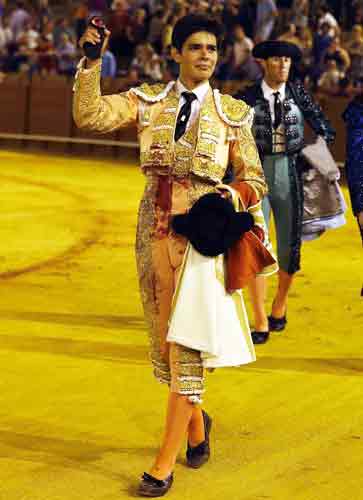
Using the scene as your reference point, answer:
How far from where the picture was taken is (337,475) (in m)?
4.51

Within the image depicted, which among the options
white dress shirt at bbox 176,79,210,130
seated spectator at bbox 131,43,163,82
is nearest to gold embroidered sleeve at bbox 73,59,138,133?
white dress shirt at bbox 176,79,210,130

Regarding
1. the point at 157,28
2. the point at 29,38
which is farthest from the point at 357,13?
the point at 29,38

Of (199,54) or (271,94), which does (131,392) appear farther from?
(271,94)

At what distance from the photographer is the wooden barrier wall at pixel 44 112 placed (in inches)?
733

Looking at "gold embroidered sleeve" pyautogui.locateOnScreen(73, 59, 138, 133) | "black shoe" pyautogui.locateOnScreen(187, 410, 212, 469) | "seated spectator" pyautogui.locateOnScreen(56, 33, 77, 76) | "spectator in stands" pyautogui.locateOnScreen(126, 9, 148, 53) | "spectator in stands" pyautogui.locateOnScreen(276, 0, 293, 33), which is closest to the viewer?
"gold embroidered sleeve" pyautogui.locateOnScreen(73, 59, 138, 133)

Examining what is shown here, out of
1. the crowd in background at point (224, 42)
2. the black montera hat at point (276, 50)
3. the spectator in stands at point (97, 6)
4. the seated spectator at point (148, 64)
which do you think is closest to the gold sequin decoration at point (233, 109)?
the black montera hat at point (276, 50)

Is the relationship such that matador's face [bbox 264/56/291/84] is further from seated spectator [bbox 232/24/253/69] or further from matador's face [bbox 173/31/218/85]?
seated spectator [bbox 232/24/253/69]

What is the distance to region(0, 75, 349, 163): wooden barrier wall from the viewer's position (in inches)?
733

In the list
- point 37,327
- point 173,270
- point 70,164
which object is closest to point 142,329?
point 37,327

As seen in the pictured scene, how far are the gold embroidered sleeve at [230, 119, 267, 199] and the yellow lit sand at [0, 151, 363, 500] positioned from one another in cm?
98

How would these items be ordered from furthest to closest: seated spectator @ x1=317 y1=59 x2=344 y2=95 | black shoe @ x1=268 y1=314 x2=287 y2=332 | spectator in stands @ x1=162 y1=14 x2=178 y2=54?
spectator in stands @ x1=162 y1=14 x2=178 y2=54, seated spectator @ x1=317 y1=59 x2=344 y2=95, black shoe @ x1=268 y1=314 x2=287 y2=332

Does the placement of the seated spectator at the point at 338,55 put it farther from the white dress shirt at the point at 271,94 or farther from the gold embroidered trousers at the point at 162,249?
the gold embroidered trousers at the point at 162,249

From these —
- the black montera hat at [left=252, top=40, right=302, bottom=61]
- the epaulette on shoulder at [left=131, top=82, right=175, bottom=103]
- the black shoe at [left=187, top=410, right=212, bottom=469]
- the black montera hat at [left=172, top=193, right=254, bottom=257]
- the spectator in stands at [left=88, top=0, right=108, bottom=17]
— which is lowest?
the spectator in stands at [left=88, top=0, right=108, bottom=17]

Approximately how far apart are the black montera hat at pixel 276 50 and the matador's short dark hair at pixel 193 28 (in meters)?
2.39
